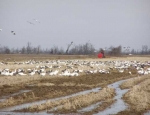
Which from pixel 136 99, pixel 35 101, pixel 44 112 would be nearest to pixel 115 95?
pixel 136 99

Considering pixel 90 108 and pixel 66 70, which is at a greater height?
pixel 66 70

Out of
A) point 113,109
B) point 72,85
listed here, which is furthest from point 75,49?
point 113,109

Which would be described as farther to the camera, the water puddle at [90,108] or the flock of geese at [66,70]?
the flock of geese at [66,70]

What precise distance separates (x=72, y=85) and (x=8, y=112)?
10717 millimetres

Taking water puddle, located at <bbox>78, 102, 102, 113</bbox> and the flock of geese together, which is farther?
Answer: the flock of geese

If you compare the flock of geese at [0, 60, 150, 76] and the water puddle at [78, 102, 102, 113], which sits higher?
the flock of geese at [0, 60, 150, 76]

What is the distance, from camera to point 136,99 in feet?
56.4

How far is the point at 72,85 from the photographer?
78.8ft

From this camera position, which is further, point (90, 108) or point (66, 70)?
point (66, 70)

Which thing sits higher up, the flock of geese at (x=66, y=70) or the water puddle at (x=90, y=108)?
the flock of geese at (x=66, y=70)

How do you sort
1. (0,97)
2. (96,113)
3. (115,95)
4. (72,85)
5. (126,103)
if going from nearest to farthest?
(96,113) → (126,103) → (0,97) → (115,95) → (72,85)

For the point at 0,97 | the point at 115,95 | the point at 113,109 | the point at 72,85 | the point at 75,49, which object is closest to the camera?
the point at 113,109

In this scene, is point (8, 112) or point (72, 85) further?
point (72, 85)

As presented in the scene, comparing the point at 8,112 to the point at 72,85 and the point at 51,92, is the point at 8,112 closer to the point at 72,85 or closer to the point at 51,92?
the point at 51,92
